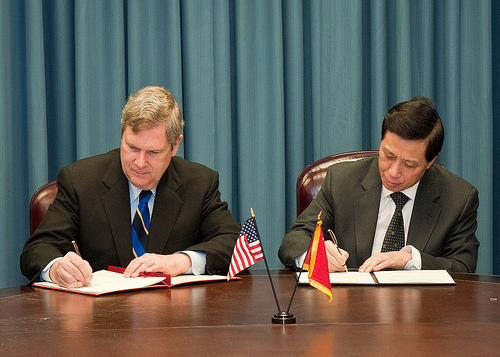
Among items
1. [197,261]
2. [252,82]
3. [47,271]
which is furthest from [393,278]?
[252,82]

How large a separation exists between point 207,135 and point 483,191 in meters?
1.79

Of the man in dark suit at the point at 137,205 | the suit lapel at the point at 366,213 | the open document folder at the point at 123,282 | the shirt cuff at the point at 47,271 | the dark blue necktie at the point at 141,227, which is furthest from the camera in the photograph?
the suit lapel at the point at 366,213

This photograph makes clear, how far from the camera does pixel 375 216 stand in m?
2.91

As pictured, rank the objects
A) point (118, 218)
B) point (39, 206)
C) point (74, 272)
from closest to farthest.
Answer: point (74, 272), point (118, 218), point (39, 206)

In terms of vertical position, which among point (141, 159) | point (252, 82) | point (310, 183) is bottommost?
point (310, 183)

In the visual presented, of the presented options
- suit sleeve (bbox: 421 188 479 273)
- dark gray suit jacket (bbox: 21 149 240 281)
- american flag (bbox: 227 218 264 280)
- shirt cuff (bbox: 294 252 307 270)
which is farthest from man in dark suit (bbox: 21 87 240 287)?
suit sleeve (bbox: 421 188 479 273)

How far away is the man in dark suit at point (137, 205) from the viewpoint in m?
2.56

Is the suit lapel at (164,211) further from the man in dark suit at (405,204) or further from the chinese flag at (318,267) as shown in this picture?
the chinese flag at (318,267)

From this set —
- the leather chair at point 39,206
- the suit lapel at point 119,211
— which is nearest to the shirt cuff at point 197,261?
the suit lapel at point 119,211

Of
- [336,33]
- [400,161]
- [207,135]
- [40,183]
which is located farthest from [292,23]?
[40,183]

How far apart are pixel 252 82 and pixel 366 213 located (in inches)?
52.1

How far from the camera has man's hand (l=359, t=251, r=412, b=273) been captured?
8.00ft

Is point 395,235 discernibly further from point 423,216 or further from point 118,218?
point 118,218

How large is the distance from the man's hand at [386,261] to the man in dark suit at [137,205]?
1.80ft
